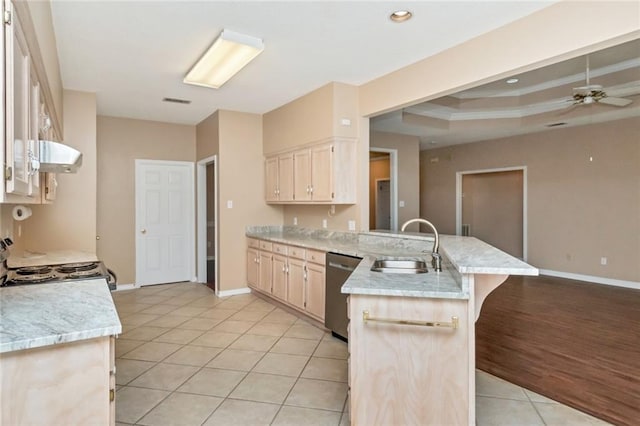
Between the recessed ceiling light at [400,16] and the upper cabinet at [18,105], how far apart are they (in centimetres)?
218

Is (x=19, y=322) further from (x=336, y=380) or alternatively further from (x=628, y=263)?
(x=628, y=263)

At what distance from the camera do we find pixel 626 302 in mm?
4930

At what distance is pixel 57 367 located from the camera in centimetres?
133

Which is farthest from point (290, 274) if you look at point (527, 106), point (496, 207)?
point (496, 207)

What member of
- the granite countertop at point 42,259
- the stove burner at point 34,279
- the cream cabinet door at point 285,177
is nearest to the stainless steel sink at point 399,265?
the stove burner at point 34,279

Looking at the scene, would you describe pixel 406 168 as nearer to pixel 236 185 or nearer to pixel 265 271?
pixel 236 185

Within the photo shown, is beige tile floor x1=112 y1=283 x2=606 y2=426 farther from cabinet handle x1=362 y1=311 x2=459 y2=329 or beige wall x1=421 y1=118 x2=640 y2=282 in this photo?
beige wall x1=421 y1=118 x2=640 y2=282

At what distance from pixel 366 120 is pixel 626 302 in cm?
422

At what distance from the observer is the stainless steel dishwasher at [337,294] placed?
3495 millimetres

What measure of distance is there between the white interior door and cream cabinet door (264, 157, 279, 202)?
1512 millimetres

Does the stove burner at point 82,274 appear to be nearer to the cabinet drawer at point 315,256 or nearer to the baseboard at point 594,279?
the cabinet drawer at point 315,256

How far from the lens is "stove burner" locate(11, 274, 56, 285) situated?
88.7 inches

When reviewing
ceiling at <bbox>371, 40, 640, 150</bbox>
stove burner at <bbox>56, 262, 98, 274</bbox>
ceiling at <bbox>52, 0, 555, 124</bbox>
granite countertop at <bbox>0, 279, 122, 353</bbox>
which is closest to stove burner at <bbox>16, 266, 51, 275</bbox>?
stove burner at <bbox>56, 262, 98, 274</bbox>

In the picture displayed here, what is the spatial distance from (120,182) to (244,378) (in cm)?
423
